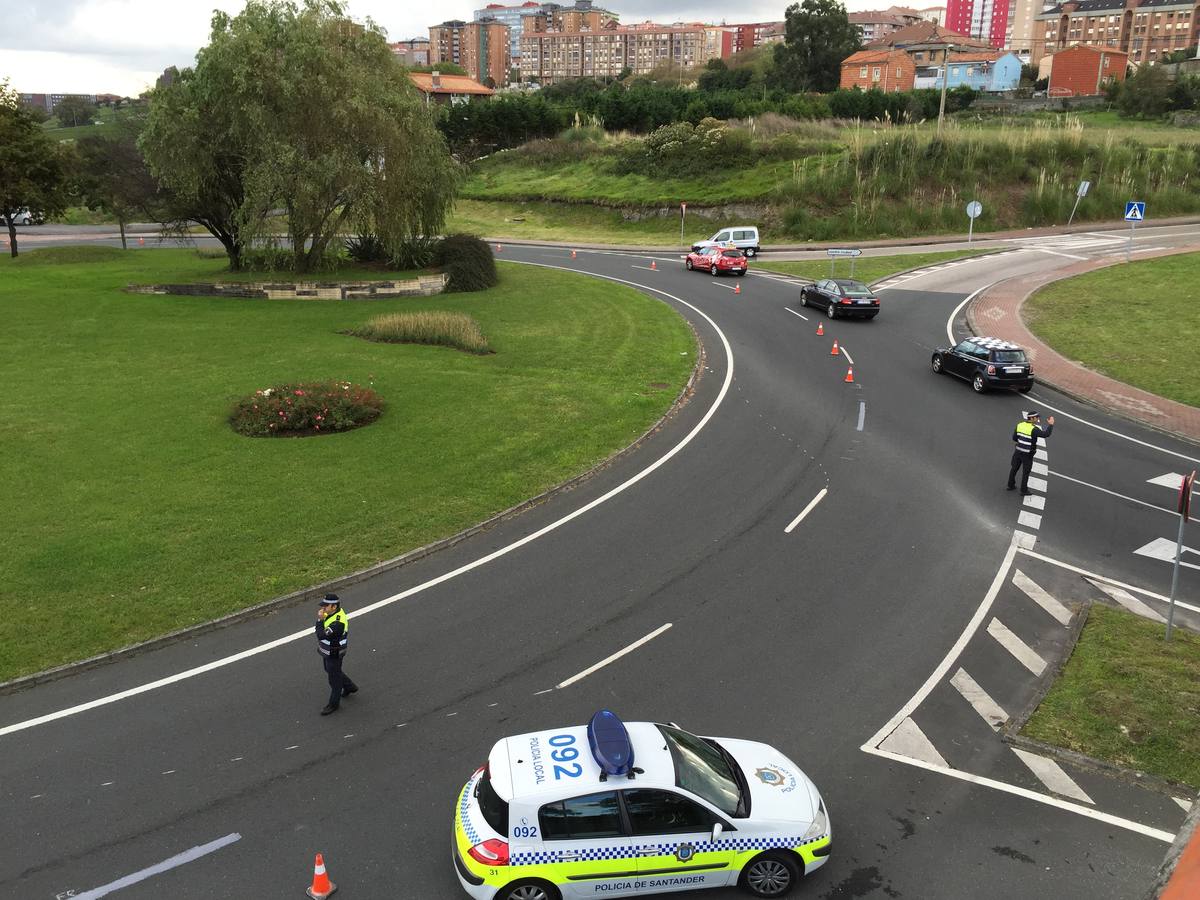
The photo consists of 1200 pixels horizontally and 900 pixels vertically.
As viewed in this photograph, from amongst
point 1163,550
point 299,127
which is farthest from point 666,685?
point 299,127

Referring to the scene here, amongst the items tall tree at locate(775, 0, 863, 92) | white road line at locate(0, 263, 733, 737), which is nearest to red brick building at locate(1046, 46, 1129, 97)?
tall tree at locate(775, 0, 863, 92)

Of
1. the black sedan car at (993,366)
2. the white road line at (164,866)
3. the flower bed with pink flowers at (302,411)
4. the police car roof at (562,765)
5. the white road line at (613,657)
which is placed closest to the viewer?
the police car roof at (562,765)

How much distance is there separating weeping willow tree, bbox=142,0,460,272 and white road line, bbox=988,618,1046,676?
30.8 metres

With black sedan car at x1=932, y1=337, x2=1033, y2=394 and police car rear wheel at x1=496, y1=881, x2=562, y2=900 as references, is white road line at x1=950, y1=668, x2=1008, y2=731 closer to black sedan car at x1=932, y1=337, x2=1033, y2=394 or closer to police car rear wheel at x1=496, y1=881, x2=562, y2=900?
police car rear wheel at x1=496, y1=881, x2=562, y2=900

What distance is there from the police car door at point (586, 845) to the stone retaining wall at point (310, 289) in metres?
34.0

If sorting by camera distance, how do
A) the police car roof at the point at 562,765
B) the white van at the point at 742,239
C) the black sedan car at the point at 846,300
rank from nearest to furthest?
1. the police car roof at the point at 562,765
2. the black sedan car at the point at 846,300
3. the white van at the point at 742,239

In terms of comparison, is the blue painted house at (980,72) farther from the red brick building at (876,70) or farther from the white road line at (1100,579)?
the white road line at (1100,579)

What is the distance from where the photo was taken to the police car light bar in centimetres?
814

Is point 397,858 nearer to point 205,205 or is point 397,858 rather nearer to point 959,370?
point 959,370

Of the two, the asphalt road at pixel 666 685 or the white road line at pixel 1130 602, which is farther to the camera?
the white road line at pixel 1130 602

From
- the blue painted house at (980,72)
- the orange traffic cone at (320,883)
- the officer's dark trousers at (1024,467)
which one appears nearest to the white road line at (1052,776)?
the orange traffic cone at (320,883)

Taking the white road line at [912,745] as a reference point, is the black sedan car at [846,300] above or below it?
above

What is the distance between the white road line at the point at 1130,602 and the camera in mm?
13992

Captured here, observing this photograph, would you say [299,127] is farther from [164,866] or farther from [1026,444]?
[164,866]
